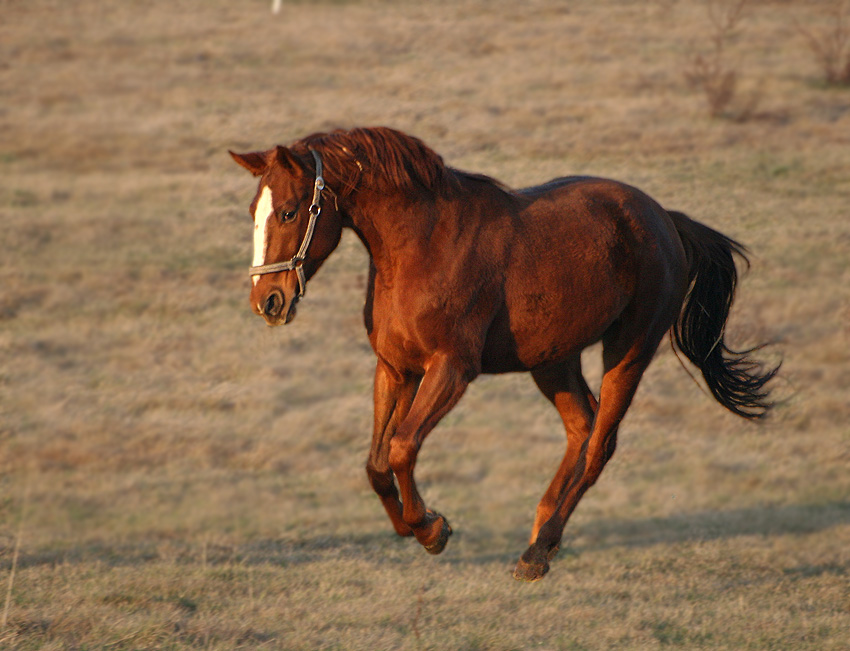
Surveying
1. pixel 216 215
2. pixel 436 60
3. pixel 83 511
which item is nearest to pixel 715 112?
pixel 436 60

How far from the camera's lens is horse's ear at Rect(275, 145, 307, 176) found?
4555 millimetres

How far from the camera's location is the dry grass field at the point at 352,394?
947cm

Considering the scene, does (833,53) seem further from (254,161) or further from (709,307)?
(254,161)

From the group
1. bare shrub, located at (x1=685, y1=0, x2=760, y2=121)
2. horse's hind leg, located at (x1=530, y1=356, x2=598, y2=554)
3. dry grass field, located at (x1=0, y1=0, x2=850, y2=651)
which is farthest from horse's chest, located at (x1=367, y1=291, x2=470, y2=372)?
bare shrub, located at (x1=685, y1=0, x2=760, y2=121)

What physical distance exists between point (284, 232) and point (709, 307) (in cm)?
295

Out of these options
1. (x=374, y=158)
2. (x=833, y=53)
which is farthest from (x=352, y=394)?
(x=833, y=53)

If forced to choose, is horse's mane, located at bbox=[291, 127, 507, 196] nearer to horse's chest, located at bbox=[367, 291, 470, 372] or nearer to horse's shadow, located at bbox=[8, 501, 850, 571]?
horse's chest, located at bbox=[367, 291, 470, 372]

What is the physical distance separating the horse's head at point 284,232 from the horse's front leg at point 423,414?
2.29 feet

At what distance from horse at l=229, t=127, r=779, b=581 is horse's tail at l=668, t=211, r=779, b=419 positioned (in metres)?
0.68

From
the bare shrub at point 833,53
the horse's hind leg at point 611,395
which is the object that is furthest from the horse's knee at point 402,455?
the bare shrub at point 833,53

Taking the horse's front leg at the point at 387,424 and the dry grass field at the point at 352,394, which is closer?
the horse's front leg at the point at 387,424

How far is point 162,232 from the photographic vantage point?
2098 cm

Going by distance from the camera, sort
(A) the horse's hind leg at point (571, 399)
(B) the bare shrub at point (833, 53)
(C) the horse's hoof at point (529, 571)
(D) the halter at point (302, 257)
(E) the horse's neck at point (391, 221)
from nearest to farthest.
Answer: (D) the halter at point (302, 257)
(E) the horse's neck at point (391, 221)
(C) the horse's hoof at point (529, 571)
(A) the horse's hind leg at point (571, 399)
(B) the bare shrub at point (833, 53)

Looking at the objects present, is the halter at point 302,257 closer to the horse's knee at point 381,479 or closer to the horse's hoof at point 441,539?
the horse's knee at point 381,479
